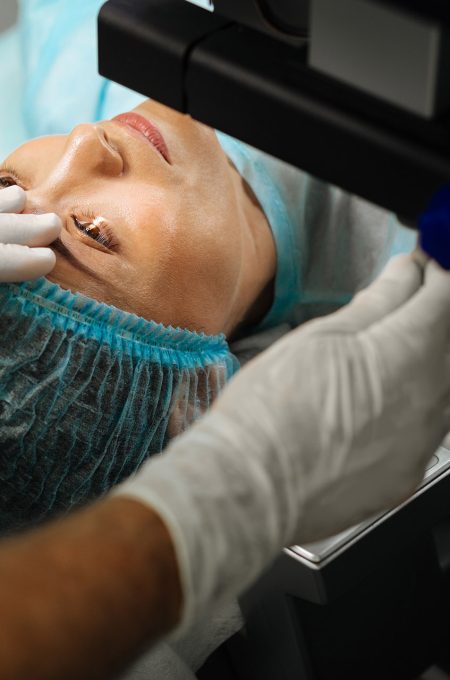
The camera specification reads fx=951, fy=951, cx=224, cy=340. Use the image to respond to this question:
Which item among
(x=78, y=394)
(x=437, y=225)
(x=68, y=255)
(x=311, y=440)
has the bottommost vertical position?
(x=78, y=394)

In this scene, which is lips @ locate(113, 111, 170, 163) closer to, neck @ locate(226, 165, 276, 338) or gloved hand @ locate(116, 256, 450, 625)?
neck @ locate(226, 165, 276, 338)

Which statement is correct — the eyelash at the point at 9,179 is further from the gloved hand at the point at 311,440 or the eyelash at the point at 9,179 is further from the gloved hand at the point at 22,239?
the gloved hand at the point at 311,440

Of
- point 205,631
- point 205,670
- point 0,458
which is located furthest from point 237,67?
point 205,670

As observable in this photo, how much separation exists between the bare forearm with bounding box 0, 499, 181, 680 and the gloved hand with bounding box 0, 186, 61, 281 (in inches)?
24.6

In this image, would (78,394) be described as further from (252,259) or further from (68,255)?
(252,259)

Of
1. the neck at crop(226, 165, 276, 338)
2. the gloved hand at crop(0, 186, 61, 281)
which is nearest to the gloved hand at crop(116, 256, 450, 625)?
the gloved hand at crop(0, 186, 61, 281)

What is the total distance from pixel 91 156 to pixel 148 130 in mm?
128

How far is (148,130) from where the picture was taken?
5.13 feet

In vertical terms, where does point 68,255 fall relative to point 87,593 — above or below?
below

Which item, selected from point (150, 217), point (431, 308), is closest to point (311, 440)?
point (431, 308)

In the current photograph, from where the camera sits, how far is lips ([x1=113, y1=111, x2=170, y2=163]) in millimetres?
1547

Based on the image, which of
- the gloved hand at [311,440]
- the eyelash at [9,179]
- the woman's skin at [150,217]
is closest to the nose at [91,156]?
the woman's skin at [150,217]

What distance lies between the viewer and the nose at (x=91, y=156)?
4.85 ft

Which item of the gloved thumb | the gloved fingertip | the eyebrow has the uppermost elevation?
the gloved thumb
